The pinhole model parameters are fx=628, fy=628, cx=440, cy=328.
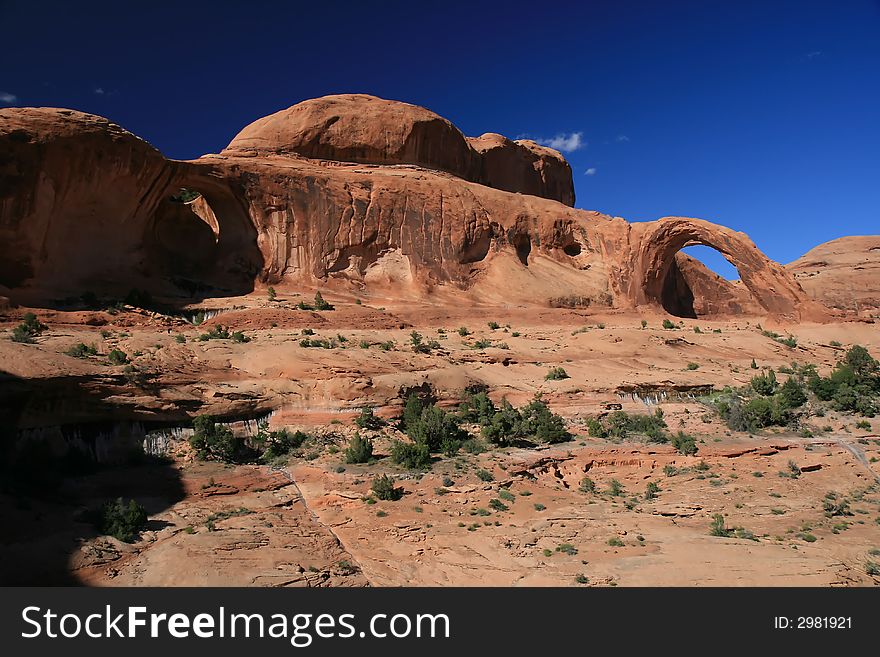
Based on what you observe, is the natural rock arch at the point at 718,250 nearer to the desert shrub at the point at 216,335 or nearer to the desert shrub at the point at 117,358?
the desert shrub at the point at 216,335

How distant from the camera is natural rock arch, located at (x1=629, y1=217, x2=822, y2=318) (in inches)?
1297

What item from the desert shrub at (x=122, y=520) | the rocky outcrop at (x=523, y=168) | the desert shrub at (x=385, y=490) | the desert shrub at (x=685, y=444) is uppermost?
the rocky outcrop at (x=523, y=168)

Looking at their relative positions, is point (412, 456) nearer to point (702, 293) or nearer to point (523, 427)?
point (523, 427)

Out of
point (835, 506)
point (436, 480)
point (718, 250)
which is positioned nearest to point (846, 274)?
point (718, 250)

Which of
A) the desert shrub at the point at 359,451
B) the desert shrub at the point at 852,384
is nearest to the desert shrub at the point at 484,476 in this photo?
the desert shrub at the point at 359,451

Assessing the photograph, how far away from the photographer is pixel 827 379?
950 inches

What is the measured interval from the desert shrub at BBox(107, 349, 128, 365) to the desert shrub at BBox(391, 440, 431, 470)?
776cm

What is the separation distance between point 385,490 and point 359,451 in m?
2.37

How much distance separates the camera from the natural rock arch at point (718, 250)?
1297 inches

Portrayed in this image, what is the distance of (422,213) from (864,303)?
33.5 metres

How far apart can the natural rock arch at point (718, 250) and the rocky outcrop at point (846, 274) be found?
843 centimetres

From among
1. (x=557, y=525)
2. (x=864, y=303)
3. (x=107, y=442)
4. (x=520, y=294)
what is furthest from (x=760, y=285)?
(x=107, y=442)

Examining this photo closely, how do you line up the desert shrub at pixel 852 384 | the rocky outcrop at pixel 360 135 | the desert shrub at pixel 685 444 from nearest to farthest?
the desert shrub at pixel 685 444 < the desert shrub at pixel 852 384 < the rocky outcrop at pixel 360 135

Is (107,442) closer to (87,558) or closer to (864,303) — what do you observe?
(87,558)
